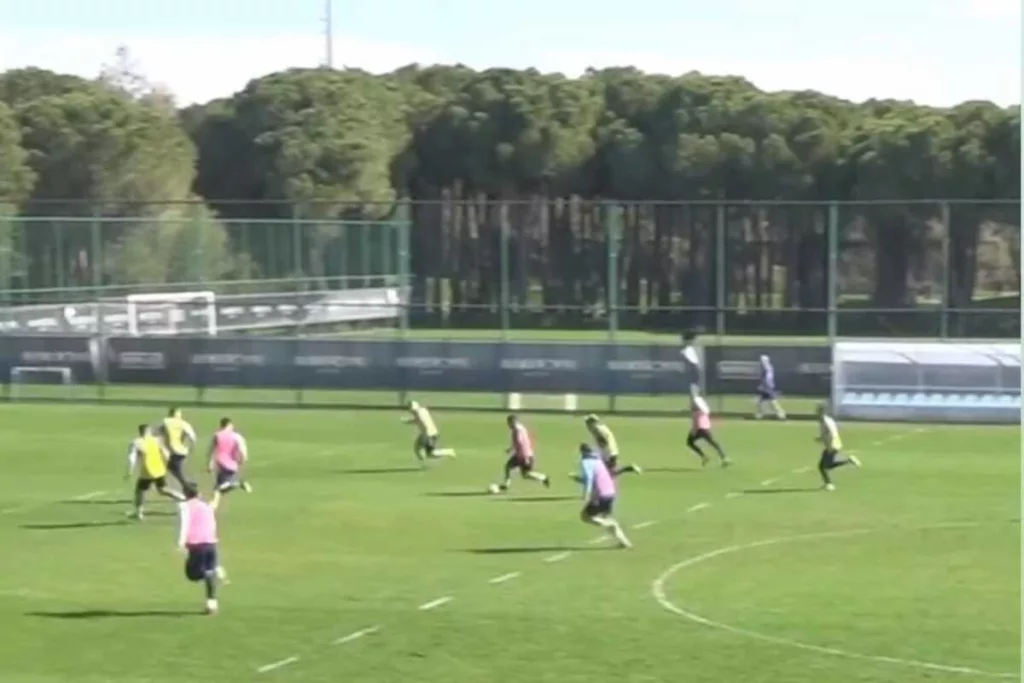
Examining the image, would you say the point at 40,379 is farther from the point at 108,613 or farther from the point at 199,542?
the point at 199,542

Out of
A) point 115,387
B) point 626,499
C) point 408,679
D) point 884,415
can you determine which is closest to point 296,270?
point 115,387

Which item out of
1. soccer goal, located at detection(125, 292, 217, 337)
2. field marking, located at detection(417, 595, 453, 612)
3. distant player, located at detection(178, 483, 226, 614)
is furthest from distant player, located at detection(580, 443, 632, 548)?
soccer goal, located at detection(125, 292, 217, 337)

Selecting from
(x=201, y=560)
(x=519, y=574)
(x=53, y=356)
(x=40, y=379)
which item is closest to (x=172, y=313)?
(x=53, y=356)

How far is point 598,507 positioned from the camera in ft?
94.7

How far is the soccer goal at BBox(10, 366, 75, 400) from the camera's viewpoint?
58188mm

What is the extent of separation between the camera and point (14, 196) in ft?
317

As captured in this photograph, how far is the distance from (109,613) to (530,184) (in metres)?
91.6

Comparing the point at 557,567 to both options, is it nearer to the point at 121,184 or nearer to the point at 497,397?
the point at 497,397

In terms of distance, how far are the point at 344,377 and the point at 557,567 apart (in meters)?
29.1

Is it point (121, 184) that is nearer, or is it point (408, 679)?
point (408, 679)

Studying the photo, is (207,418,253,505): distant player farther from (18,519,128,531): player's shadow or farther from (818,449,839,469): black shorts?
(818,449,839,469): black shorts

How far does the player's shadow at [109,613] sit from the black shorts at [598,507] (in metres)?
6.44

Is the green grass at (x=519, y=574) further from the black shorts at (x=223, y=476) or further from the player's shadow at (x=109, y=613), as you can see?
the black shorts at (x=223, y=476)

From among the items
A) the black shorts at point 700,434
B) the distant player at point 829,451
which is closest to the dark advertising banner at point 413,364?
the black shorts at point 700,434
